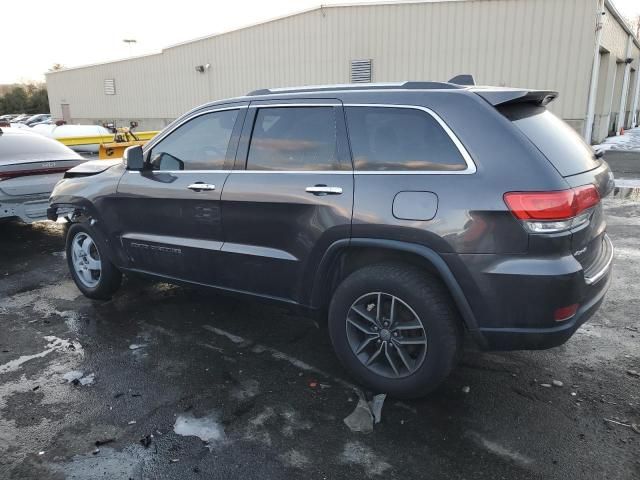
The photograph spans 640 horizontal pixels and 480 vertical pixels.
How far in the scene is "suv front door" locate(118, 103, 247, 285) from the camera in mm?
3898

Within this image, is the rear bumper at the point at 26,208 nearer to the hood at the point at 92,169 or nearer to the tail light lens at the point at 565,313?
the hood at the point at 92,169

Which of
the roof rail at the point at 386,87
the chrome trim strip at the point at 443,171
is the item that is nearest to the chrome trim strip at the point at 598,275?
the chrome trim strip at the point at 443,171

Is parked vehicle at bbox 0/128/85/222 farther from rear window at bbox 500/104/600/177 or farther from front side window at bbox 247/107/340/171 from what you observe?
rear window at bbox 500/104/600/177

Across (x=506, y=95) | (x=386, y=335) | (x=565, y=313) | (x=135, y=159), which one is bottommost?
(x=386, y=335)

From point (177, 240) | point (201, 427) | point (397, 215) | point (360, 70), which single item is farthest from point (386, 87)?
point (360, 70)

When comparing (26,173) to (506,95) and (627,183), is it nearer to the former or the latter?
(506,95)

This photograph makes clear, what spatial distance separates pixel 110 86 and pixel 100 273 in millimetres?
25039

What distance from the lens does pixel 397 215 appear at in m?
3.02

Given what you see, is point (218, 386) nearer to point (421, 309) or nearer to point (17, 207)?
point (421, 309)

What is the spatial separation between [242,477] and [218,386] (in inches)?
37.3

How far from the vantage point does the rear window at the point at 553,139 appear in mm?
2912

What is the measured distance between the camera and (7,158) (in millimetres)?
6977

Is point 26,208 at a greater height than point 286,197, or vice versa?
point 286,197

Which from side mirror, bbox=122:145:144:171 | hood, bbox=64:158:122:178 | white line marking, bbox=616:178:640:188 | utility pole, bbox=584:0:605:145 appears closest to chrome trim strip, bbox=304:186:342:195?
side mirror, bbox=122:145:144:171
